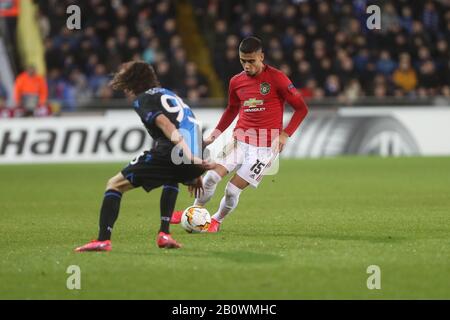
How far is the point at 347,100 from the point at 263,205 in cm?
846

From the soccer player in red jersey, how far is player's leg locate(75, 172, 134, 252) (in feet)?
5.03

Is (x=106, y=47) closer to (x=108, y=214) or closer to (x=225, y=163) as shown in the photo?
(x=225, y=163)

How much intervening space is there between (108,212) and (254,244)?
1.50m

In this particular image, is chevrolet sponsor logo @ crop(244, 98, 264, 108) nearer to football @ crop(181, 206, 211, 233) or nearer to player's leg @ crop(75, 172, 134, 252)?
football @ crop(181, 206, 211, 233)

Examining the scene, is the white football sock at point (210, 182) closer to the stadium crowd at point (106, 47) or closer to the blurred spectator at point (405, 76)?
the stadium crowd at point (106, 47)

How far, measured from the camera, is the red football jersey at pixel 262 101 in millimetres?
10070

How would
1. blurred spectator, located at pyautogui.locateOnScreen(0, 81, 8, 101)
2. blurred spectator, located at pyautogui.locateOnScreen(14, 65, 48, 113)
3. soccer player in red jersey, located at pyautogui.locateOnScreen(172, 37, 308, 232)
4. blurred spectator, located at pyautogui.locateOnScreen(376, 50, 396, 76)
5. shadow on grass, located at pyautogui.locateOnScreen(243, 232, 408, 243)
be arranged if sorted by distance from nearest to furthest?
1. shadow on grass, located at pyautogui.locateOnScreen(243, 232, 408, 243)
2. soccer player in red jersey, located at pyautogui.locateOnScreen(172, 37, 308, 232)
3. blurred spectator, located at pyautogui.locateOnScreen(14, 65, 48, 113)
4. blurred spectator, located at pyautogui.locateOnScreen(0, 81, 8, 101)
5. blurred spectator, located at pyautogui.locateOnScreen(376, 50, 396, 76)

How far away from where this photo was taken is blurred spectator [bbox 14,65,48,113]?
69.8 ft

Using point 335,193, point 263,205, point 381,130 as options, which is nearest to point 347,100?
point 381,130

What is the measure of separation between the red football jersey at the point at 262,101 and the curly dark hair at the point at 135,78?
1859mm

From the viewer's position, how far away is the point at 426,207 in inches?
480

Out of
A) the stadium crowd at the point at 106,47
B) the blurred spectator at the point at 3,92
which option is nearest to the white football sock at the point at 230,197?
the stadium crowd at the point at 106,47

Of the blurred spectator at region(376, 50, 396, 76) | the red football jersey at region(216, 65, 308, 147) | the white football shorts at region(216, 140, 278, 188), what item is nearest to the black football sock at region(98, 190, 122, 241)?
the white football shorts at region(216, 140, 278, 188)
